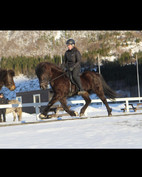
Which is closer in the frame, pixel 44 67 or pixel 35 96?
pixel 44 67

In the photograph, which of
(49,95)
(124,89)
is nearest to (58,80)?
(49,95)

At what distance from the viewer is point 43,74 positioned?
37.8 feet

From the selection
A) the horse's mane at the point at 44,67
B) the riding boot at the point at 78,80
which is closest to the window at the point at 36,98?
the riding boot at the point at 78,80

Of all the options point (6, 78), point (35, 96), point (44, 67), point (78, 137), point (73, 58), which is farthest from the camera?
point (35, 96)

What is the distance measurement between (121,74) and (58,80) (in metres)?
57.5

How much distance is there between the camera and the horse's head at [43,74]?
1145cm

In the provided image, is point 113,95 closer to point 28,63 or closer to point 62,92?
point 62,92

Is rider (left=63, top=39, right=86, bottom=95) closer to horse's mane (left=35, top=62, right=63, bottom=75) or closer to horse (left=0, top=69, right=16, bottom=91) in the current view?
horse's mane (left=35, top=62, right=63, bottom=75)

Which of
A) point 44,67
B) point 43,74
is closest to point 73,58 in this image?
point 44,67

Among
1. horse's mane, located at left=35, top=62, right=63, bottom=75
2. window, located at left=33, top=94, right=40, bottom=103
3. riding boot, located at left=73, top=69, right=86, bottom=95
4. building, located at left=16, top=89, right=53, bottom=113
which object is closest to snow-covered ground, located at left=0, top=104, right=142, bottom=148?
horse's mane, located at left=35, top=62, right=63, bottom=75

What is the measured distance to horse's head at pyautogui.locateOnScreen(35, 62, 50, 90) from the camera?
11.4 meters

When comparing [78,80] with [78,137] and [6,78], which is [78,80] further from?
[78,137]

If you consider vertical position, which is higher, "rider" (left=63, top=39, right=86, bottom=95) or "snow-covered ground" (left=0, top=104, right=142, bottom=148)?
"rider" (left=63, top=39, right=86, bottom=95)

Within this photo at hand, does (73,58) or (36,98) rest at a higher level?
(73,58)
